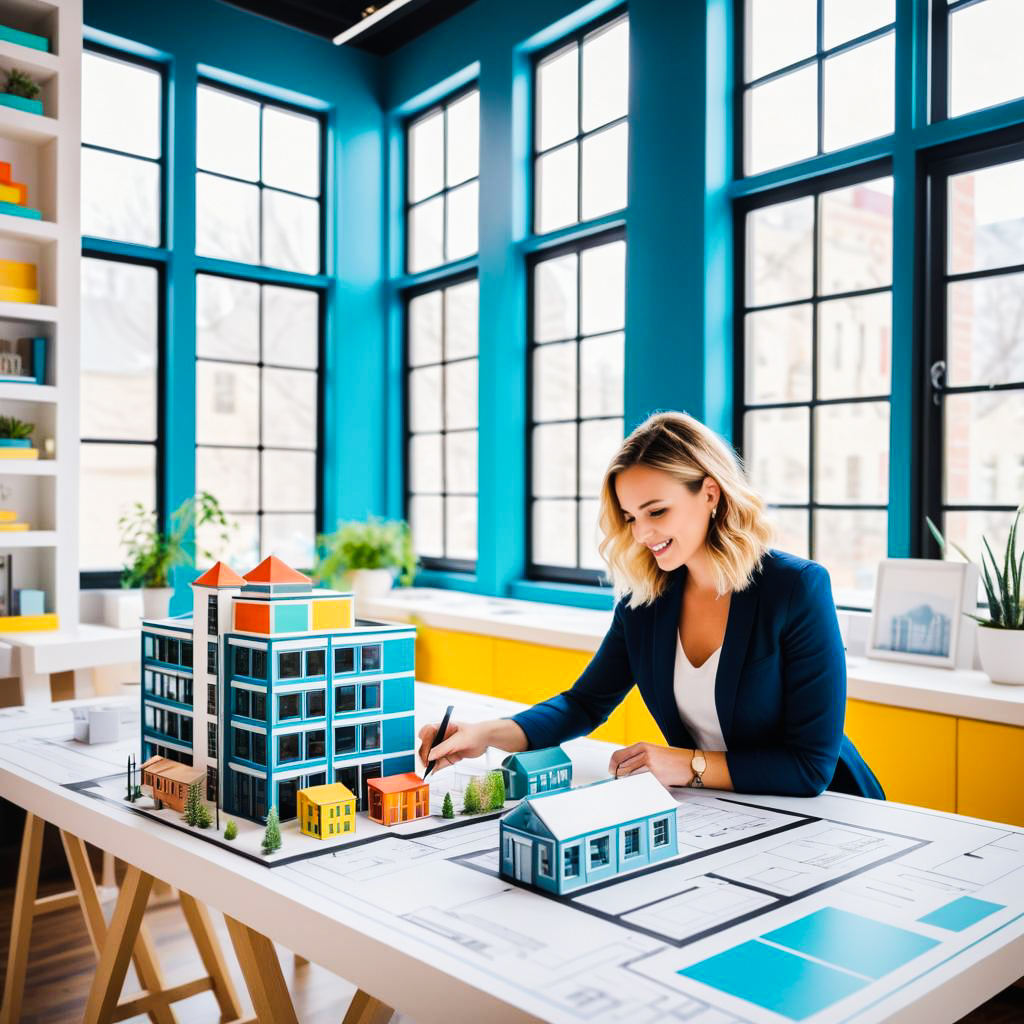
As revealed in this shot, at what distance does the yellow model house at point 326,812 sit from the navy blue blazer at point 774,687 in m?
0.66

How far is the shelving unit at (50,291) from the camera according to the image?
4270 mm

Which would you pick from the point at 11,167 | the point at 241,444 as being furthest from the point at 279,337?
the point at 11,167

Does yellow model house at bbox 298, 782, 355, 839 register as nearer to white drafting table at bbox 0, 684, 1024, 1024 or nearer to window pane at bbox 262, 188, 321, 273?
white drafting table at bbox 0, 684, 1024, 1024

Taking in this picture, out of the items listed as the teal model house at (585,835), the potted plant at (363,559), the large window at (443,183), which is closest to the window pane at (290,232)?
the large window at (443,183)

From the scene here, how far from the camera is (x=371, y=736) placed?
76.4 inches

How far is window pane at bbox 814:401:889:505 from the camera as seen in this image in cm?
401

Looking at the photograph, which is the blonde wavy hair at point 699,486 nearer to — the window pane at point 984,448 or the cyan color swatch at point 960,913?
the cyan color swatch at point 960,913

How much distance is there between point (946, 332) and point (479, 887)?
3.08 meters

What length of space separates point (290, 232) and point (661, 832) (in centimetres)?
515

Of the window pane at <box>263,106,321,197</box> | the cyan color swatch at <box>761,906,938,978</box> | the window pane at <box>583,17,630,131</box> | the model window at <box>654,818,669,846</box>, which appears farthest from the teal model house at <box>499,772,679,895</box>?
the window pane at <box>263,106,321,197</box>

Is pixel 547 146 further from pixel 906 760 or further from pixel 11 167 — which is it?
pixel 906 760

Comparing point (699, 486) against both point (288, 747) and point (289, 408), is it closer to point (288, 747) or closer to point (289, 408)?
point (288, 747)

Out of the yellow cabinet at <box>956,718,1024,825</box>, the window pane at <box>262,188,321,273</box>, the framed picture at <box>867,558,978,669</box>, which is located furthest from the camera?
the window pane at <box>262,188,321,273</box>

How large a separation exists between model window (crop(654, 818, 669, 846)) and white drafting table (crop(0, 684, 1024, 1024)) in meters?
0.04
